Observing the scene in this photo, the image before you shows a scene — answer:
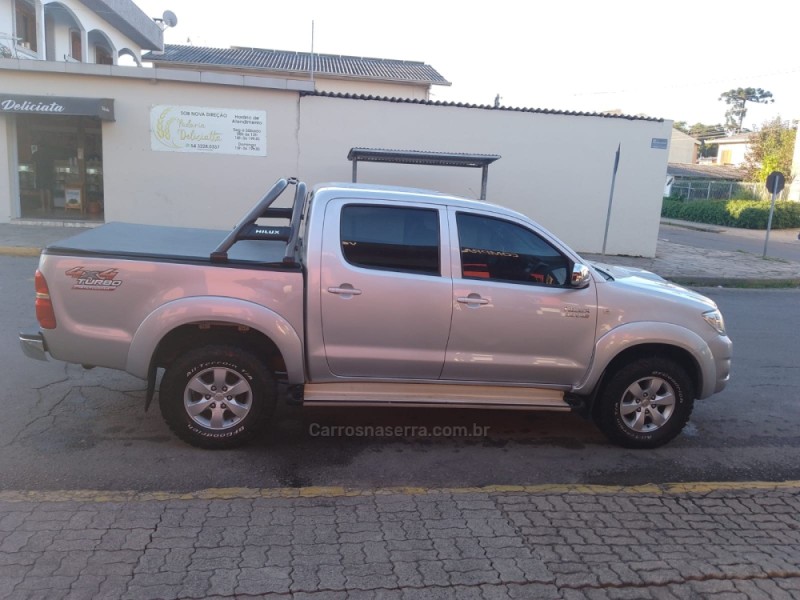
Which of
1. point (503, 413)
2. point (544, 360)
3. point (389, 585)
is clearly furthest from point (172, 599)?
point (503, 413)

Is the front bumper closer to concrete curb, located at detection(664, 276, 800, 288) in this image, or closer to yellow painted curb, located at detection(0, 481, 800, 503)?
yellow painted curb, located at detection(0, 481, 800, 503)

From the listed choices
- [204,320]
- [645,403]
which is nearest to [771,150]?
[645,403]

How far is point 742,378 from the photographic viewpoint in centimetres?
714

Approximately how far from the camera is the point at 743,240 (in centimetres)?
2752

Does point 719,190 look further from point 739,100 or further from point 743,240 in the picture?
point 739,100

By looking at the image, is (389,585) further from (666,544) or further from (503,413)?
(503,413)

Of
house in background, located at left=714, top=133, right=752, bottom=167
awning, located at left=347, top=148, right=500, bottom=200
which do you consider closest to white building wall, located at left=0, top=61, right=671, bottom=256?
awning, located at left=347, top=148, right=500, bottom=200

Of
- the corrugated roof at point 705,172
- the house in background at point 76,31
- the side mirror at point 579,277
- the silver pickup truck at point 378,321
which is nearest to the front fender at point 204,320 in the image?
the silver pickup truck at point 378,321

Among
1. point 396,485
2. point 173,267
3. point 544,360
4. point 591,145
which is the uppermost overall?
point 591,145

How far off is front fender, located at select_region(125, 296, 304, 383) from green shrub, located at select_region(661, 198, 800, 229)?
3414 cm

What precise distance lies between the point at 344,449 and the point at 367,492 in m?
0.72

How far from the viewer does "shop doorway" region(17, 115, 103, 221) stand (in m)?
16.6

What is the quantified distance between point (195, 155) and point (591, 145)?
388 inches

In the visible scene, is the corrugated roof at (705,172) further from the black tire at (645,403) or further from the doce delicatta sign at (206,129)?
the black tire at (645,403)
